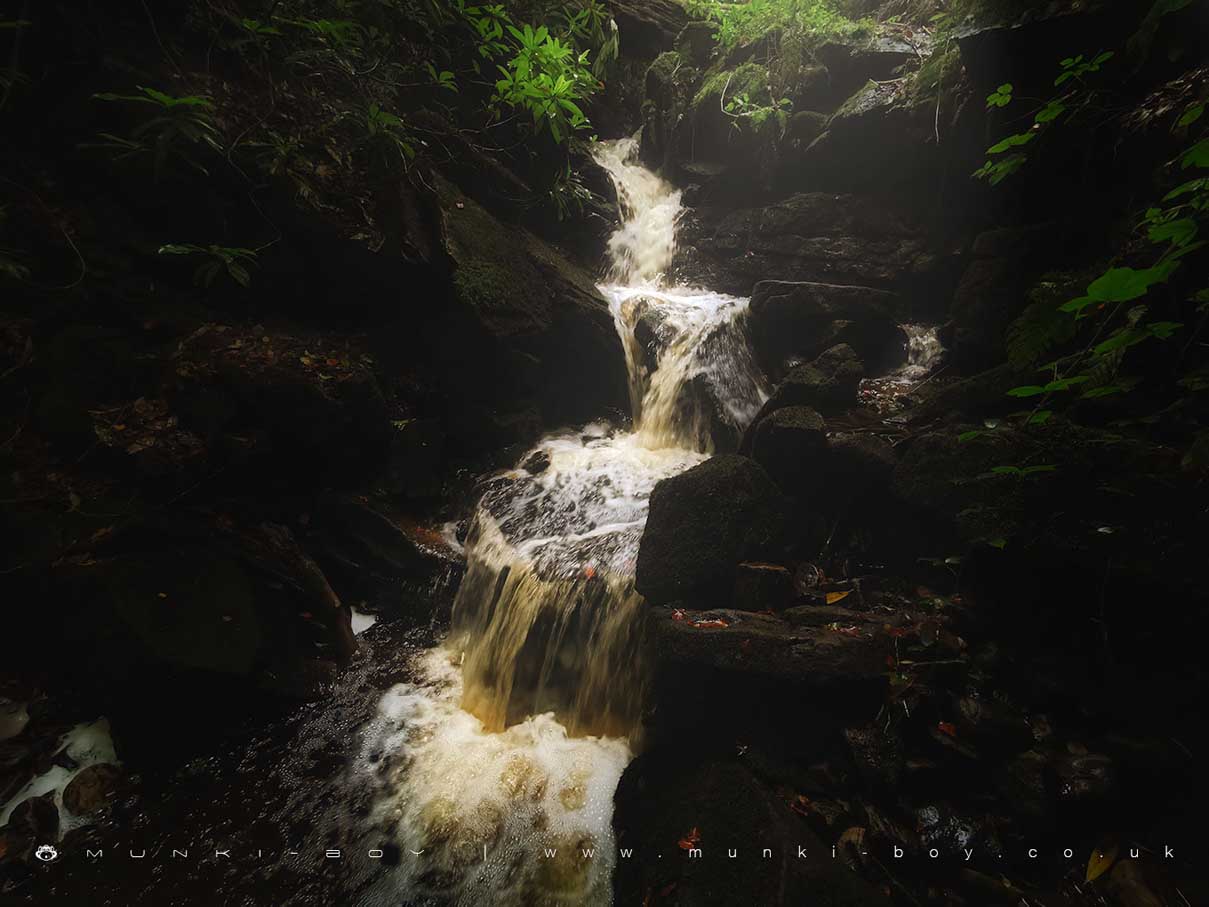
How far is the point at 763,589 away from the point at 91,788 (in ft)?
16.4

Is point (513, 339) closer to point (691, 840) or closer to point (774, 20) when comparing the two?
point (691, 840)

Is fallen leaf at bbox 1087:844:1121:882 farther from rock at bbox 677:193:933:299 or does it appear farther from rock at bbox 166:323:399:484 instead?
rock at bbox 166:323:399:484

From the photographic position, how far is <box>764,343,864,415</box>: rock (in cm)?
477

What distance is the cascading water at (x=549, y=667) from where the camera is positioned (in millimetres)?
3068

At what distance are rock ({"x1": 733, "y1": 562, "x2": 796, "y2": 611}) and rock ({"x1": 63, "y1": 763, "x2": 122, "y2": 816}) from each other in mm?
4698

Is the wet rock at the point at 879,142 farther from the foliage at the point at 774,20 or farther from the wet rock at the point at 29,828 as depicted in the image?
the wet rock at the point at 29,828

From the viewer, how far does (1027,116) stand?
195 inches

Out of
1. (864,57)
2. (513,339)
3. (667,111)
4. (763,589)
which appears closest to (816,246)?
(864,57)

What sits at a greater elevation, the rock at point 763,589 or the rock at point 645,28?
the rock at point 645,28

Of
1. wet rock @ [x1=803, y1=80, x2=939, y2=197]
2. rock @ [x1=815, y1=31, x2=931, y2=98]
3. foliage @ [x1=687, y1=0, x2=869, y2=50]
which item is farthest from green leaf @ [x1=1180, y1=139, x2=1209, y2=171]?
foliage @ [x1=687, y1=0, x2=869, y2=50]

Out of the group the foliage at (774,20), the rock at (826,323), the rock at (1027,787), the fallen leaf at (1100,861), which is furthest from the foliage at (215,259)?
the foliage at (774,20)

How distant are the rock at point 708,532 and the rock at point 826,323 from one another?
2875 millimetres

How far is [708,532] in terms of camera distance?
3850 mm

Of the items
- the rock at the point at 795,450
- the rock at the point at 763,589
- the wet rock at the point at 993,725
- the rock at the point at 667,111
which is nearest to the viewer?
the wet rock at the point at 993,725
